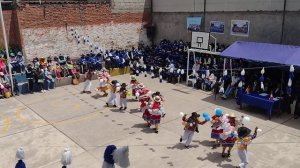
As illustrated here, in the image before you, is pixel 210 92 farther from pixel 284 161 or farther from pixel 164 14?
pixel 164 14

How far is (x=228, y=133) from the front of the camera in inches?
354

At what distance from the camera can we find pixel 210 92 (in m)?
16.2

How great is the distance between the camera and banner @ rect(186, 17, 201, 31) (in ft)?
69.1

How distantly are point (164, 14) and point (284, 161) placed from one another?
55.2 feet

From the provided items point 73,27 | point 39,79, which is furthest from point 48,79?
point 73,27

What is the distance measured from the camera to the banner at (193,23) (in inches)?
829

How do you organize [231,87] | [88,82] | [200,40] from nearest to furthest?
[231,87] < [88,82] < [200,40]

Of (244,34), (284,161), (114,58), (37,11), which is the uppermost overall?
(37,11)

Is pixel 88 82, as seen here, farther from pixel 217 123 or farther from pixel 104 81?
pixel 217 123

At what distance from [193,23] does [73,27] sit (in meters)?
8.30

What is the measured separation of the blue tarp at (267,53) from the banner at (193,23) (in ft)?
19.8

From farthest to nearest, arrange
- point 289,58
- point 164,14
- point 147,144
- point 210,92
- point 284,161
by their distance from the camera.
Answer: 1. point 164,14
2. point 210,92
3. point 289,58
4. point 147,144
5. point 284,161

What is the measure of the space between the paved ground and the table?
41cm

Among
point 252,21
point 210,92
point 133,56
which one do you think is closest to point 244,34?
point 252,21
